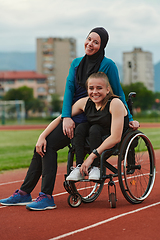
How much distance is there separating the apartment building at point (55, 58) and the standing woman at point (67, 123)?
105800mm

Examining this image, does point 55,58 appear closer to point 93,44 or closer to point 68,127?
Result: point 93,44

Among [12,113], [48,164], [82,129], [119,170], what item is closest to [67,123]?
[82,129]

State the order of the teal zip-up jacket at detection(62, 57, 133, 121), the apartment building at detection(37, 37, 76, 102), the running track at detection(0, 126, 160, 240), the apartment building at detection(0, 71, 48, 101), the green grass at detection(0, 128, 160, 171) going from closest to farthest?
1. the running track at detection(0, 126, 160, 240)
2. the teal zip-up jacket at detection(62, 57, 133, 121)
3. the green grass at detection(0, 128, 160, 171)
4. the apartment building at detection(0, 71, 48, 101)
5. the apartment building at detection(37, 37, 76, 102)

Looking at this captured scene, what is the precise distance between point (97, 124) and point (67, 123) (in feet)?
0.99

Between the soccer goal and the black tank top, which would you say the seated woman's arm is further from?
the soccer goal

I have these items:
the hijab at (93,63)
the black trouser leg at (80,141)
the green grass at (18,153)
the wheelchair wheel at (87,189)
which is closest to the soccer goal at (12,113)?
the green grass at (18,153)

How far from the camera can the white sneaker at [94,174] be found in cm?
351

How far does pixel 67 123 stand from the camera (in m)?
3.76

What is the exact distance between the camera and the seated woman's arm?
355 cm

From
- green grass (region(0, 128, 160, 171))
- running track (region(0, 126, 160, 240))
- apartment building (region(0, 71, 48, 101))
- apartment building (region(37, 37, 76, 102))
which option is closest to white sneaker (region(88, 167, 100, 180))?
running track (region(0, 126, 160, 240))

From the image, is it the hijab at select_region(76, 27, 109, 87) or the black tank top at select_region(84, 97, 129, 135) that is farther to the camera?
the hijab at select_region(76, 27, 109, 87)

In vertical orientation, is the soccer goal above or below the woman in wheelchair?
below

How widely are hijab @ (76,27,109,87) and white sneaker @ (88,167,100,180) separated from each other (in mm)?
852

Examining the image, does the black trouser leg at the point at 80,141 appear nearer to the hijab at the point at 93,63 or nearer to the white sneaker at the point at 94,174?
the white sneaker at the point at 94,174
